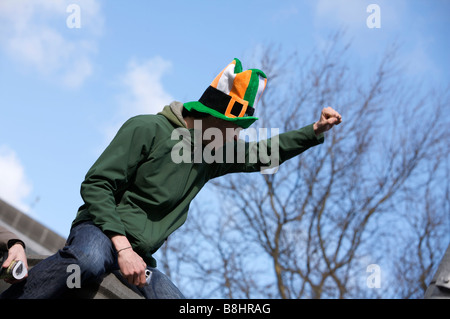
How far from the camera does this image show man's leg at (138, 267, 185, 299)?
2363mm

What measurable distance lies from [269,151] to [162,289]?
0.93 meters

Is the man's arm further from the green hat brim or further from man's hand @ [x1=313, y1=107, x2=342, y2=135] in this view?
the green hat brim

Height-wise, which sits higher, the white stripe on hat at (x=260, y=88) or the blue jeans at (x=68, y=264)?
the white stripe on hat at (x=260, y=88)

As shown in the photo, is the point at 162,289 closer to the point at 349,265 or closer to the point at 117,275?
the point at 117,275

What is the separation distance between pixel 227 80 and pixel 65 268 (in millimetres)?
1228

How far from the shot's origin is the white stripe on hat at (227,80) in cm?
265

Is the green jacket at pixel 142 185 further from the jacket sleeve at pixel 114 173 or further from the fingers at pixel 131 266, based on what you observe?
the fingers at pixel 131 266

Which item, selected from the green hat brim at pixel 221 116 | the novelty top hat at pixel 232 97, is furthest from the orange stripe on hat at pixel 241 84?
the green hat brim at pixel 221 116

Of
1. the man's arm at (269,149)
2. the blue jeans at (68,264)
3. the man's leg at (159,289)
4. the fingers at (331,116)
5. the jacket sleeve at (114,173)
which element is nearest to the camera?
the blue jeans at (68,264)

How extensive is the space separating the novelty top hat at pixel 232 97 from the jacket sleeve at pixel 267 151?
9.1 inches

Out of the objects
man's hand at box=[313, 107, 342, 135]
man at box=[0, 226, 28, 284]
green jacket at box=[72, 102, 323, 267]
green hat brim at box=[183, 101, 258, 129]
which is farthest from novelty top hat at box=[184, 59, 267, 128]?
man at box=[0, 226, 28, 284]

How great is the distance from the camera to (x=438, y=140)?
1170 centimetres

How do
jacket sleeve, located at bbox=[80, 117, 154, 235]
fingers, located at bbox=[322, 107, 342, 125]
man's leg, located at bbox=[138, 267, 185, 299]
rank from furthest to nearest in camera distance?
fingers, located at bbox=[322, 107, 342, 125]
man's leg, located at bbox=[138, 267, 185, 299]
jacket sleeve, located at bbox=[80, 117, 154, 235]
